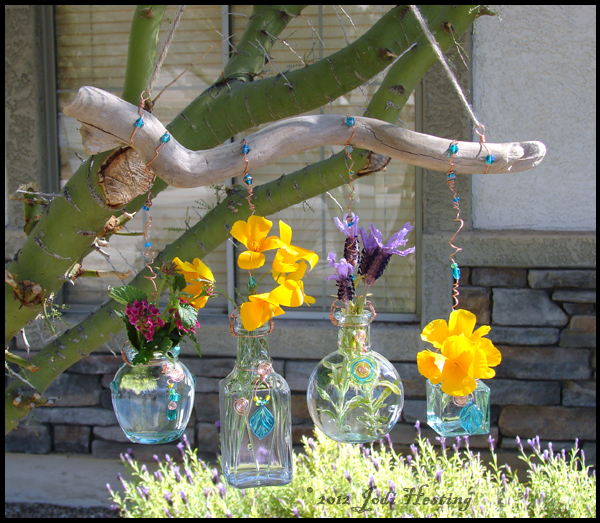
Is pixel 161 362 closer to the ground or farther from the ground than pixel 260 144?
closer to the ground

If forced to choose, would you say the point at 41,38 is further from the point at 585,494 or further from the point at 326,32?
the point at 585,494

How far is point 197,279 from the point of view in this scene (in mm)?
1207

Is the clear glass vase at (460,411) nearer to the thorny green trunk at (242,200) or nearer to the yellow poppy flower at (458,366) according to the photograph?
the yellow poppy flower at (458,366)

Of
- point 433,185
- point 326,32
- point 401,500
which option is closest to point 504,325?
point 433,185

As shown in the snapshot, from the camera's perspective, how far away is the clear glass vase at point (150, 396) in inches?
48.0

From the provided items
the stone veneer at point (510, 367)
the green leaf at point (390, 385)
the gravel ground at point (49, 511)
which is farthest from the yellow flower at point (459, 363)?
the gravel ground at point (49, 511)

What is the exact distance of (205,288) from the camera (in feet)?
3.97

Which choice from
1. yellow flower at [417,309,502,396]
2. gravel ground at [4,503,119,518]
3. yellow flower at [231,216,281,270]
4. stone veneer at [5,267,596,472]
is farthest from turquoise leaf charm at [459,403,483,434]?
gravel ground at [4,503,119,518]

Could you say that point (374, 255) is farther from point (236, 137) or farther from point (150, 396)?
point (236, 137)

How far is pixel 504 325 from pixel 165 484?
5.57 feet

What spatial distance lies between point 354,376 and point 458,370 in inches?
9.2

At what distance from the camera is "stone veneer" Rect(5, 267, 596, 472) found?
8.29 ft

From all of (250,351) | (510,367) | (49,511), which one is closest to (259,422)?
(250,351)

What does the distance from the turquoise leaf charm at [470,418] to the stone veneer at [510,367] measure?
1.32 metres
